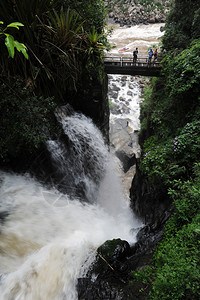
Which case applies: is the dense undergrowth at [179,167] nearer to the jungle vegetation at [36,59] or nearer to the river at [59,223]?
the river at [59,223]

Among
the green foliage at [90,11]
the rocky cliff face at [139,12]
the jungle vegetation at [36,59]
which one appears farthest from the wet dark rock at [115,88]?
the rocky cliff face at [139,12]

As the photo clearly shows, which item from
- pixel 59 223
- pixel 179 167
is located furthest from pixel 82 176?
→ pixel 179 167

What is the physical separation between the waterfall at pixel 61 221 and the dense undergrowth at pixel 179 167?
79.0 inches

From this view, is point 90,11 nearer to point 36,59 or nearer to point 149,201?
point 36,59

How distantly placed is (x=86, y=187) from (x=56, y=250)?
396cm

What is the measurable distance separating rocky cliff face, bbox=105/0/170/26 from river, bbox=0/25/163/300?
27.7 metres

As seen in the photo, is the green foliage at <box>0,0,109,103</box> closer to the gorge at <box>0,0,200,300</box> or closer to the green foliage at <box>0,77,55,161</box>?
the gorge at <box>0,0,200,300</box>

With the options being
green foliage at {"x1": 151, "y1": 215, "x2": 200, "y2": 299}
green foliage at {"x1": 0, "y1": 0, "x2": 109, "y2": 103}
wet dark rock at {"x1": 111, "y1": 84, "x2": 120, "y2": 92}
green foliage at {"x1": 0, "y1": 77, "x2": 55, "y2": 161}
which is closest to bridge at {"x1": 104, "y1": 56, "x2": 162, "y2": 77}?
green foliage at {"x1": 0, "y1": 0, "x2": 109, "y2": 103}

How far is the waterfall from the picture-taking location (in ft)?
13.1

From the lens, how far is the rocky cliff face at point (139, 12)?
28344mm

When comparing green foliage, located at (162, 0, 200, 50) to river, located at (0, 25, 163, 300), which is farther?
green foliage, located at (162, 0, 200, 50)

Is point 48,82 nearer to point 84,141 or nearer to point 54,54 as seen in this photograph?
point 54,54

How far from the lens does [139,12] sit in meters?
29.2

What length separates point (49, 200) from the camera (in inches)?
250
